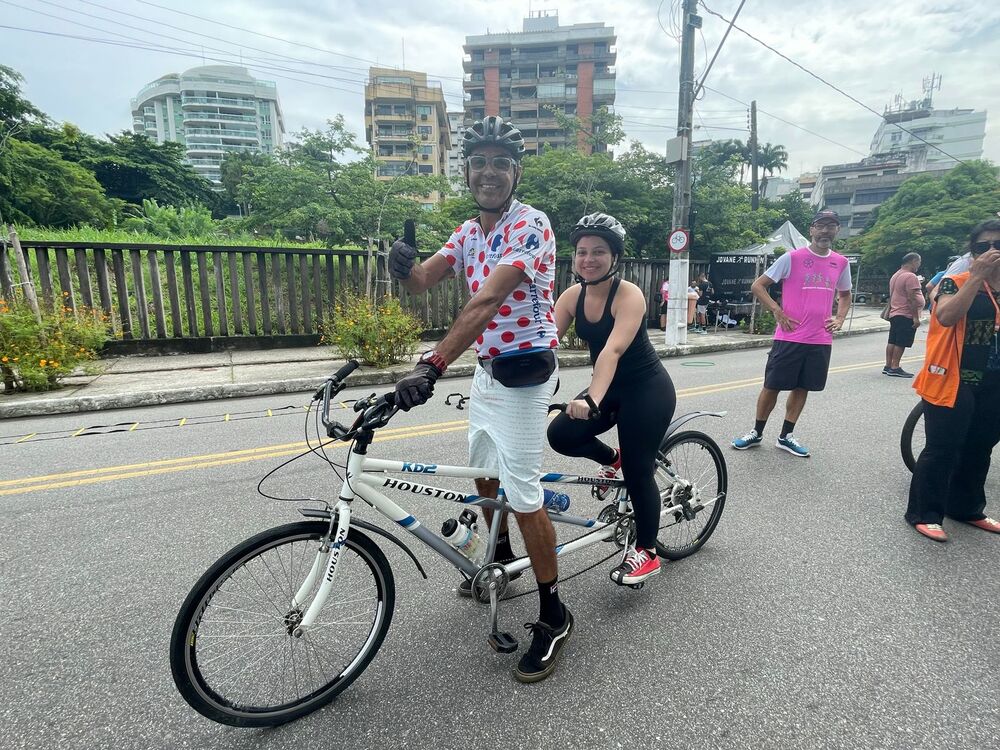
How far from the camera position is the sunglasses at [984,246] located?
2.98 meters

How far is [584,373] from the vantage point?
8695 mm

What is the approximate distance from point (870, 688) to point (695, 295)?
44.3 feet

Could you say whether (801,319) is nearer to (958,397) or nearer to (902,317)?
(958,397)

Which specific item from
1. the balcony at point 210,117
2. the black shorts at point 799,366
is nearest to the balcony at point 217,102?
the balcony at point 210,117

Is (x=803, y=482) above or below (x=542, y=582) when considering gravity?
below

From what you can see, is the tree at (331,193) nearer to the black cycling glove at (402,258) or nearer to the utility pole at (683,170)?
the utility pole at (683,170)

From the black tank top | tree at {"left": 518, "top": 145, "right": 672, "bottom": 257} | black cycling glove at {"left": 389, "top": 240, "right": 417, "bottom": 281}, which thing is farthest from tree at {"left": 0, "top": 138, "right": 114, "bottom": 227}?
the black tank top

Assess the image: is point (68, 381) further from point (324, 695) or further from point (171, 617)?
point (324, 695)

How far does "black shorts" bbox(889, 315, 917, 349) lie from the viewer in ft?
28.8

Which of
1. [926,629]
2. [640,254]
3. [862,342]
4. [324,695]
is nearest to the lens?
[324,695]

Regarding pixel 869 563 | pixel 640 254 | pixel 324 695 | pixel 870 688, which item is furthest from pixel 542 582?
A: pixel 640 254

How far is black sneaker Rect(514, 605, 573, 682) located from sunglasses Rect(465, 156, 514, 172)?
1911mm

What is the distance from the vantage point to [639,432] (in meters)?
2.65

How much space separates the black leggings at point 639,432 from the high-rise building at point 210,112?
13614cm
